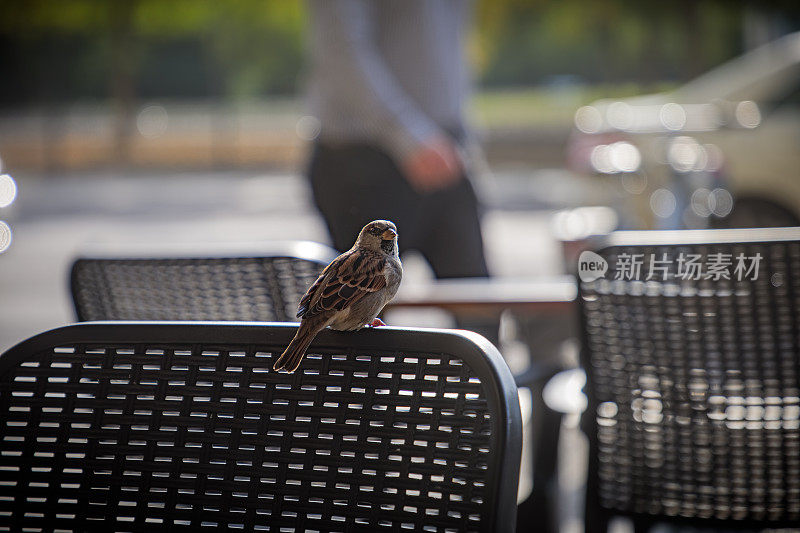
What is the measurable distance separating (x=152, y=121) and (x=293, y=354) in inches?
1148

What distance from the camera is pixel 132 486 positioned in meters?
1.35

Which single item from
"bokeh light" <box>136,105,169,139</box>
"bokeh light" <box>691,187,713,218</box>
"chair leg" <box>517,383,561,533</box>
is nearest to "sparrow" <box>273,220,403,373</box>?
"chair leg" <box>517,383,561,533</box>

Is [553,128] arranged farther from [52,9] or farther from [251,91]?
[52,9]

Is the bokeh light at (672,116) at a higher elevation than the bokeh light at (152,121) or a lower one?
lower

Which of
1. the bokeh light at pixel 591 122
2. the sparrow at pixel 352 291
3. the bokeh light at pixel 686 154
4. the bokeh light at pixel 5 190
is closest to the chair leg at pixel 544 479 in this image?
the sparrow at pixel 352 291

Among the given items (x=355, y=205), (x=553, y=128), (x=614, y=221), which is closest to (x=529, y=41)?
(x=553, y=128)

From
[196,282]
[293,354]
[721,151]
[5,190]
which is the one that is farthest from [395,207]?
[5,190]

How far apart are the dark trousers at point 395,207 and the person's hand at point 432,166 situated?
0.11m

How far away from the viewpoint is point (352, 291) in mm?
1349

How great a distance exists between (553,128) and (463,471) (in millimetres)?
22040

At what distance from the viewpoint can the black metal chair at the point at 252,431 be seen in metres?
1.22

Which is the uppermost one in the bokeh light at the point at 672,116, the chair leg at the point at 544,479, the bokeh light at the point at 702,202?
the bokeh light at the point at 672,116

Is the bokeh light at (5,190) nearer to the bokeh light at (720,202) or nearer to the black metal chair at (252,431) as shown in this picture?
the bokeh light at (720,202)

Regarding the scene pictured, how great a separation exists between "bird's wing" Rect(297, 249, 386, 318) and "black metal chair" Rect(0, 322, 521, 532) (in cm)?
4
